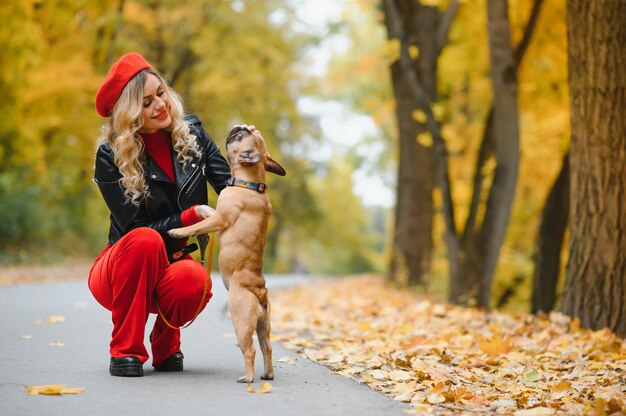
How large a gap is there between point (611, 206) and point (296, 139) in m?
26.1

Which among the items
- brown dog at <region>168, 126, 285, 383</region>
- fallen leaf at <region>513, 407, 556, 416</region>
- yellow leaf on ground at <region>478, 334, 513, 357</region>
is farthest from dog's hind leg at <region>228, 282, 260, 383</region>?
yellow leaf on ground at <region>478, 334, 513, 357</region>

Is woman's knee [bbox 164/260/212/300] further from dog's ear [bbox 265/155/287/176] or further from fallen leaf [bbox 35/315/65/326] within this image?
fallen leaf [bbox 35/315/65/326]

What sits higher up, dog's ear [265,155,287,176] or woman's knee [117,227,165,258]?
dog's ear [265,155,287,176]

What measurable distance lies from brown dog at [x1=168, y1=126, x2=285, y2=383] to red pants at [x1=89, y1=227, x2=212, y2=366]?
43 centimetres

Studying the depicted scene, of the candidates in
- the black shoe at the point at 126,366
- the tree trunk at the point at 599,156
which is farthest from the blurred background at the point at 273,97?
the black shoe at the point at 126,366

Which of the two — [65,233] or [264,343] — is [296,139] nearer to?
[65,233]

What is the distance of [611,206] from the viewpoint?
7723mm

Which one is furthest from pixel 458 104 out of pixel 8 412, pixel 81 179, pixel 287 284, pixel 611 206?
pixel 8 412

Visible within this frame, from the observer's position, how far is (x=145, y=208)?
5.22m

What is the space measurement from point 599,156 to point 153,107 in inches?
179

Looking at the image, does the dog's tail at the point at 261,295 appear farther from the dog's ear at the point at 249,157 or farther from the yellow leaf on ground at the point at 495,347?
the yellow leaf on ground at the point at 495,347

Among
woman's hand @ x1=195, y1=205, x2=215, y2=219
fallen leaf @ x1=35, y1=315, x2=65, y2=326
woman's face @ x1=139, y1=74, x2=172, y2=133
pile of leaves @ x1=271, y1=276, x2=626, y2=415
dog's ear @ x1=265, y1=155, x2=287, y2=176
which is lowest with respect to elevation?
fallen leaf @ x1=35, y1=315, x2=65, y2=326

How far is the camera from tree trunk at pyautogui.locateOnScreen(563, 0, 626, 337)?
301 inches

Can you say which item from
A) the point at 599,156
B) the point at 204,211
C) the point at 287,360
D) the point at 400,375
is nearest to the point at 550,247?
the point at 599,156
